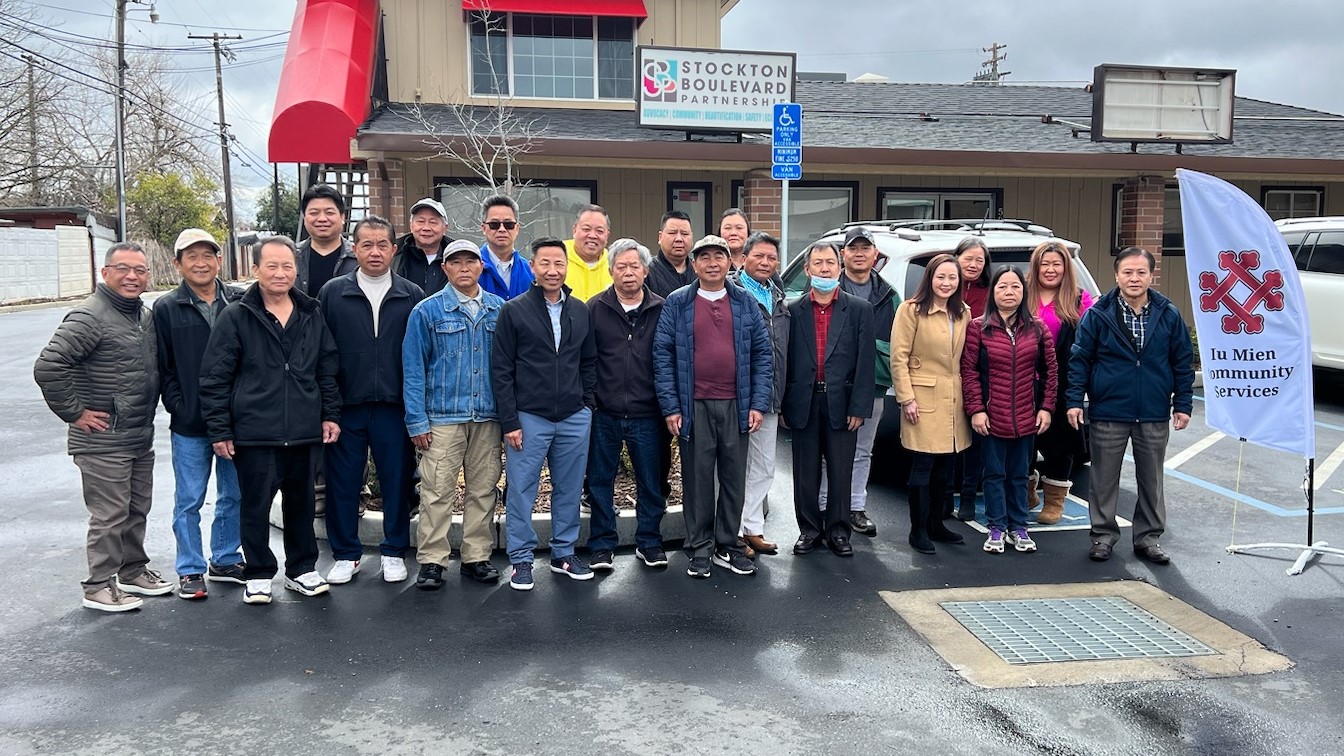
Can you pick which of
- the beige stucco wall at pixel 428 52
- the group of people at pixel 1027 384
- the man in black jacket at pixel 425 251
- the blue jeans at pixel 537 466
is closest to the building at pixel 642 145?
the beige stucco wall at pixel 428 52

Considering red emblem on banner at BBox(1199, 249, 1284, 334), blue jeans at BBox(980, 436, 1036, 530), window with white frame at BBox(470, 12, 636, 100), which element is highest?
window with white frame at BBox(470, 12, 636, 100)

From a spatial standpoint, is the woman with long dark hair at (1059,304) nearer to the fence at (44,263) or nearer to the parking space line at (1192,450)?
the parking space line at (1192,450)

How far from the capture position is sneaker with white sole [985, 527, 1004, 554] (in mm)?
5922

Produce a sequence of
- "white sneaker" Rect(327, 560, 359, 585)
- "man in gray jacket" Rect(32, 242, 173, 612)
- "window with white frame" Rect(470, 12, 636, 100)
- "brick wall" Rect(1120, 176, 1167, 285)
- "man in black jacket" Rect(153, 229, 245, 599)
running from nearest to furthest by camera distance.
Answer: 1. "man in gray jacket" Rect(32, 242, 173, 612)
2. "man in black jacket" Rect(153, 229, 245, 599)
3. "white sneaker" Rect(327, 560, 359, 585)
4. "brick wall" Rect(1120, 176, 1167, 285)
5. "window with white frame" Rect(470, 12, 636, 100)

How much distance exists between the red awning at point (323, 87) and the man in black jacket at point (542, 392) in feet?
24.5

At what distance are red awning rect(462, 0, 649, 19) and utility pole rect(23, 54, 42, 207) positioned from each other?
1149 inches

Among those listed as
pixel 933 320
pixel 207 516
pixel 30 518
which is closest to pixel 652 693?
pixel 933 320

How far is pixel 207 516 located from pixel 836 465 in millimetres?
4322

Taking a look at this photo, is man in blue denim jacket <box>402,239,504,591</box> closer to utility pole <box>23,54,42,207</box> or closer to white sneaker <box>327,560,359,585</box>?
white sneaker <box>327,560,359,585</box>

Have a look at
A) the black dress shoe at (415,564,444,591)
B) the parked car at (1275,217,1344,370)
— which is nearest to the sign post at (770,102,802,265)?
the black dress shoe at (415,564,444,591)

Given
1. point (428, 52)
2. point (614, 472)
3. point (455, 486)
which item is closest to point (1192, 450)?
point (614, 472)

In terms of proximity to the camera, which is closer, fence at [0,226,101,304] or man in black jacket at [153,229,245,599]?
man in black jacket at [153,229,245,599]

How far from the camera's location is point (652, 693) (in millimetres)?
4012

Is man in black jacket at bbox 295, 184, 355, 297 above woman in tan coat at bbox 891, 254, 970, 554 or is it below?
above
